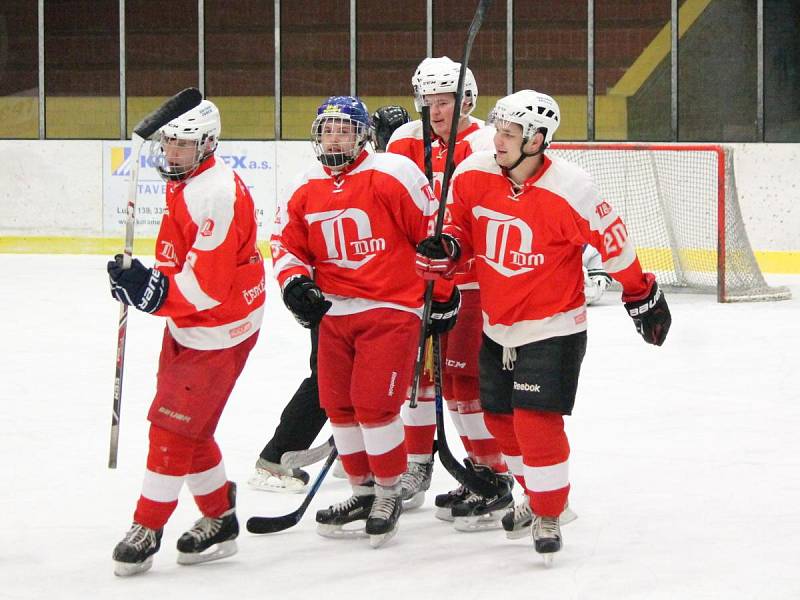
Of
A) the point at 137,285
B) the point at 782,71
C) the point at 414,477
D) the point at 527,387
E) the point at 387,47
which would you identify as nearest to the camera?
the point at 137,285

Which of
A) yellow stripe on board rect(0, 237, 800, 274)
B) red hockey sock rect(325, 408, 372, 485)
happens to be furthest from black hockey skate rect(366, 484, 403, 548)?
yellow stripe on board rect(0, 237, 800, 274)

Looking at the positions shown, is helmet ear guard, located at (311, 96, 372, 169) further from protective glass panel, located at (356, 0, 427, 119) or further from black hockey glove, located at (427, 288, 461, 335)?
protective glass panel, located at (356, 0, 427, 119)

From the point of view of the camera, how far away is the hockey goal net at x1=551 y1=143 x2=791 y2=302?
27.9 ft

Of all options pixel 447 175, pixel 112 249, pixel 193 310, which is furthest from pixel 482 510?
pixel 112 249

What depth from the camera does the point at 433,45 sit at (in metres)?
11.8

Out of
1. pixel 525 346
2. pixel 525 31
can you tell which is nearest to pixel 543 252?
pixel 525 346

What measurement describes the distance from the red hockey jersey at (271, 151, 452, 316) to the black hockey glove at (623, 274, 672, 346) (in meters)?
0.57

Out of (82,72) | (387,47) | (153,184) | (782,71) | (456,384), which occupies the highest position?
(387,47)

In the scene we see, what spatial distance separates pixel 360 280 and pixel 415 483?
0.66 metres

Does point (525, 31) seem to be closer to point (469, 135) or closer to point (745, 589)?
point (469, 135)

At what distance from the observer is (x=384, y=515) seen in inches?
127

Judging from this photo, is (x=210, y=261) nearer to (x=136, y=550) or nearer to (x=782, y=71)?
(x=136, y=550)

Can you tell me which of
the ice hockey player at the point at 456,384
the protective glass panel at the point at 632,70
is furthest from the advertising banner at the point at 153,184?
the ice hockey player at the point at 456,384

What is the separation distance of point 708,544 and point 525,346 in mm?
671
